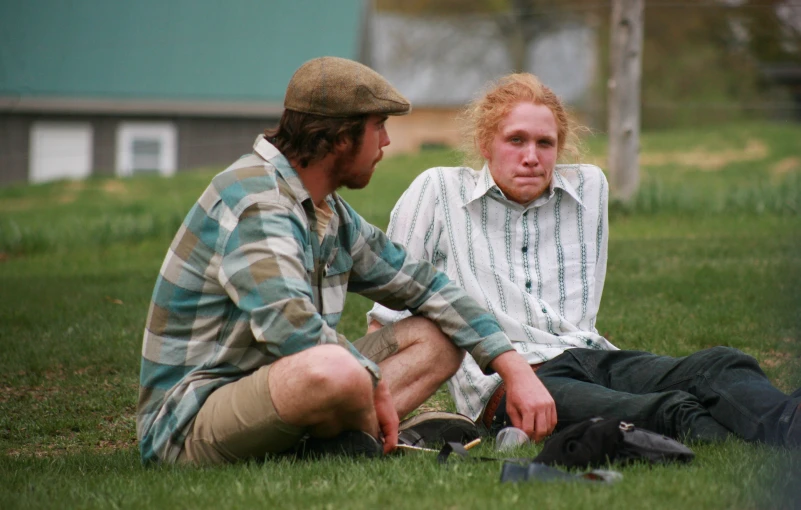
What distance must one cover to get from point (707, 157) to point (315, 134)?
19.2 m

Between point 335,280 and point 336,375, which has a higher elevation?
point 335,280

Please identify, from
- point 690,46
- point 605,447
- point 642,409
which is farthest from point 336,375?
point 690,46

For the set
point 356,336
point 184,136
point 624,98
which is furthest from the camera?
point 184,136

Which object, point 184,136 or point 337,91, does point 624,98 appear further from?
point 184,136

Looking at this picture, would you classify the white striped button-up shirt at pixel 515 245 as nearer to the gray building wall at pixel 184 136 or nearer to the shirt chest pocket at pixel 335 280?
the shirt chest pocket at pixel 335 280

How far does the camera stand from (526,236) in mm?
4805

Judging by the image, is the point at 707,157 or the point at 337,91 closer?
the point at 337,91

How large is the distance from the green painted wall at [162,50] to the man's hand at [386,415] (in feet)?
77.8

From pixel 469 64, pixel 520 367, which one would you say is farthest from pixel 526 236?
pixel 469 64

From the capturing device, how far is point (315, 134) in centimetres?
368

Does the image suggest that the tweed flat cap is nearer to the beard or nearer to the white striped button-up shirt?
the beard

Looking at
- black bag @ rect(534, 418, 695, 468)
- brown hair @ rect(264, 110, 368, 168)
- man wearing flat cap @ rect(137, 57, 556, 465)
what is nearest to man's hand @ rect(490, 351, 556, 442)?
man wearing flat cap @ rect(137, 57, 556, 465)

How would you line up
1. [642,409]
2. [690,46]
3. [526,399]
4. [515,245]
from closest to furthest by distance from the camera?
[526,399]
[642,409]
[515,245]
[690,46]

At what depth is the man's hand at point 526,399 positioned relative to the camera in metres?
3.92
